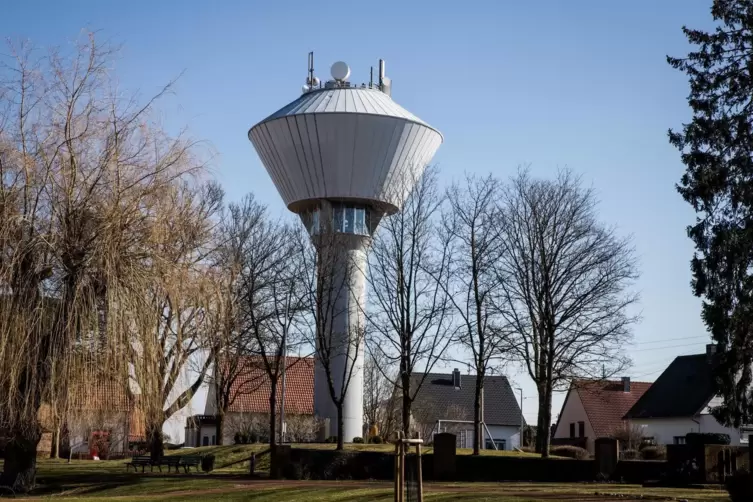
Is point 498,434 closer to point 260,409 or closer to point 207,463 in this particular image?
point 260,409

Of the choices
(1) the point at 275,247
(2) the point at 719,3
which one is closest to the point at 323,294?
(1) the point at 275,247

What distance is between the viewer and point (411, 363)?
3644 centimetres

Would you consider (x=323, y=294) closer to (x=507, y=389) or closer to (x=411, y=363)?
(x=411, y=363)

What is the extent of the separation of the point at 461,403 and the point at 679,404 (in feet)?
67.7

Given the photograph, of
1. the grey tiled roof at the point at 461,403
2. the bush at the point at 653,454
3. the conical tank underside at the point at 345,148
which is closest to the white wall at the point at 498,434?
the grey tiled roof at the point at 461,403

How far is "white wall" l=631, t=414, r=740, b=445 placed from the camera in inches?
2304

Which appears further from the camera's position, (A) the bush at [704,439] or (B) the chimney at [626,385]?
(B) the chimney at [626,385]

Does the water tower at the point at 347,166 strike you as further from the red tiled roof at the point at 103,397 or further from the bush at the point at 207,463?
the red tiled roof at the point at 103,397

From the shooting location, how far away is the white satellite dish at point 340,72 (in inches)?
2076

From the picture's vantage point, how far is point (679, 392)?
203 feet

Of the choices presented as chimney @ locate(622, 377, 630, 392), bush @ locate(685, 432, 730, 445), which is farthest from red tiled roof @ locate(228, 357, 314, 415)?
bush @ locate(685, 432, 730, 445)

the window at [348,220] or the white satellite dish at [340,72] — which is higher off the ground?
the white satellite dish at [340,72]

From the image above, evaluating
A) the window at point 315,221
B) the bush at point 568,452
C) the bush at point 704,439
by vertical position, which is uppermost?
the window at point 315,221

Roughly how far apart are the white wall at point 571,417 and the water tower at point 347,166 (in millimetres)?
25520
